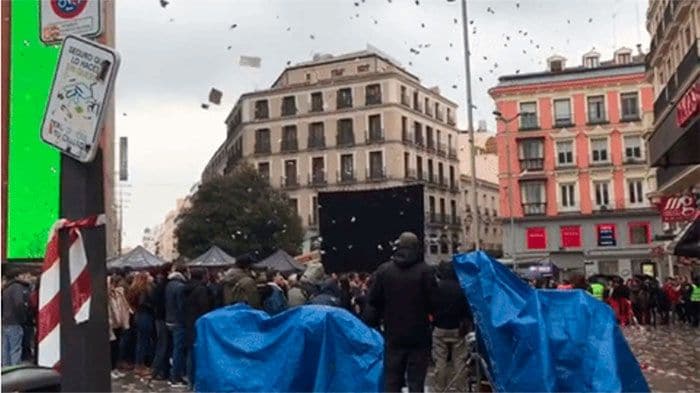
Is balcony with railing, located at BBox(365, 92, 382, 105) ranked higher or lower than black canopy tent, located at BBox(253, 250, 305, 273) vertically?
higher

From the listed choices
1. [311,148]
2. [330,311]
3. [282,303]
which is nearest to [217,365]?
[330,311]

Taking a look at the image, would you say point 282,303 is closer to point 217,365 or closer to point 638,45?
point 217,365

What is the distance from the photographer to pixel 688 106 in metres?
17.0

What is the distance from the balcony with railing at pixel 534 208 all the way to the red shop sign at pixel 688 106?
4199cm

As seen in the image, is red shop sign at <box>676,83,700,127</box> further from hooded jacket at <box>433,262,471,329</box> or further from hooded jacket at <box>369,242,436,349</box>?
hooded jacket at <box>369,242,436,349</box>

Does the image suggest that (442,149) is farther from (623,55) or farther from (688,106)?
(688,106)

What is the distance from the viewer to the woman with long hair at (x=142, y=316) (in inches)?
552

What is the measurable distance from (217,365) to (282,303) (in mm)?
3986

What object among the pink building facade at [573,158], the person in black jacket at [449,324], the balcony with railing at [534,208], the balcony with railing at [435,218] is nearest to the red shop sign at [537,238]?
the pink building facade at [573,158]

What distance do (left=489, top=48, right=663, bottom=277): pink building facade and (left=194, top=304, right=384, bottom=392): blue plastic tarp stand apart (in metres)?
50.2

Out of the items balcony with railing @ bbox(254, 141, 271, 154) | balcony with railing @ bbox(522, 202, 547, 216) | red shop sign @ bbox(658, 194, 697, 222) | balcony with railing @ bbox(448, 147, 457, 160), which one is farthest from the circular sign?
balcony with railing @ bbox(448, 147, 457, 160)

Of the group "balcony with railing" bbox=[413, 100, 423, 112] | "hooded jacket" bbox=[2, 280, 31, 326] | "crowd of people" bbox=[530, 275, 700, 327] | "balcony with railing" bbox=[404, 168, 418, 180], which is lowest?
"crowd of people" bbox=[530, 275, 700, 327]

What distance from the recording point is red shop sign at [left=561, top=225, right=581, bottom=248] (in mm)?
58312

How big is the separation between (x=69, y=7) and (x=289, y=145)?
67837 millimetres
